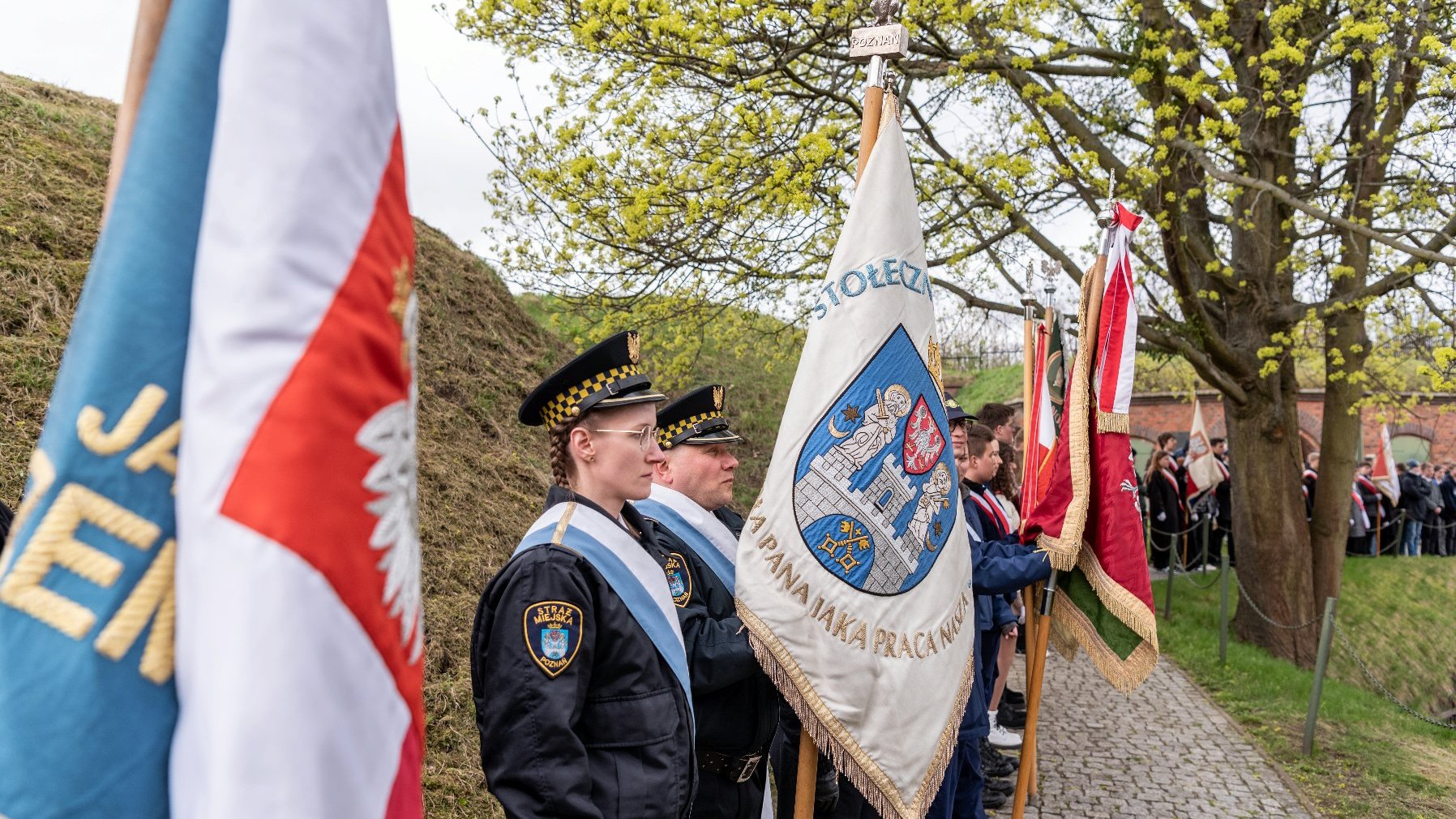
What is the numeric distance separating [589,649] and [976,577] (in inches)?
107

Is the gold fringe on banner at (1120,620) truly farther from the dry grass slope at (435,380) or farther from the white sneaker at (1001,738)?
the dry grass slope at (435,380)

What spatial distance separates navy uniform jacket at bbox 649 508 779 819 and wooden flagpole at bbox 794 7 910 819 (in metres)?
0.14

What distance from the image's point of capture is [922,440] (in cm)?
376

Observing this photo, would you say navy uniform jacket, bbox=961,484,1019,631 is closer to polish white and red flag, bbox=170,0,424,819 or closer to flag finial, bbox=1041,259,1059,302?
flag finial, bbox=1041,259,1059,302

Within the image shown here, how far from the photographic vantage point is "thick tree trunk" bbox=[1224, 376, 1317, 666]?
35.6ft

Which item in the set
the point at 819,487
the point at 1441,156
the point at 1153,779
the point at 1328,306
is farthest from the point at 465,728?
the point at 1441,156

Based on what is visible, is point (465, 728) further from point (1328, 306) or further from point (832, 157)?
point (1328, 306)

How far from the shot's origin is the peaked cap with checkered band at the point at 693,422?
422 centimetres

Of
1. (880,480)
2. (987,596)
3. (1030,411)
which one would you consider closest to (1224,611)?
(987,596)

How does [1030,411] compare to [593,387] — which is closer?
[593,387]

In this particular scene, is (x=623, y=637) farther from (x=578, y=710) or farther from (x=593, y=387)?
(x=593, y=387)

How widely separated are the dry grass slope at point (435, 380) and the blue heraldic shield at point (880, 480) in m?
2.74

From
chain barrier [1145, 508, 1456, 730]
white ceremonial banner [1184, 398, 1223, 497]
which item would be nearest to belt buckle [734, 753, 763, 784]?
chain barrier [1145, 508, 1456, 730]

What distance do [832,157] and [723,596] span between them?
4.97 m
